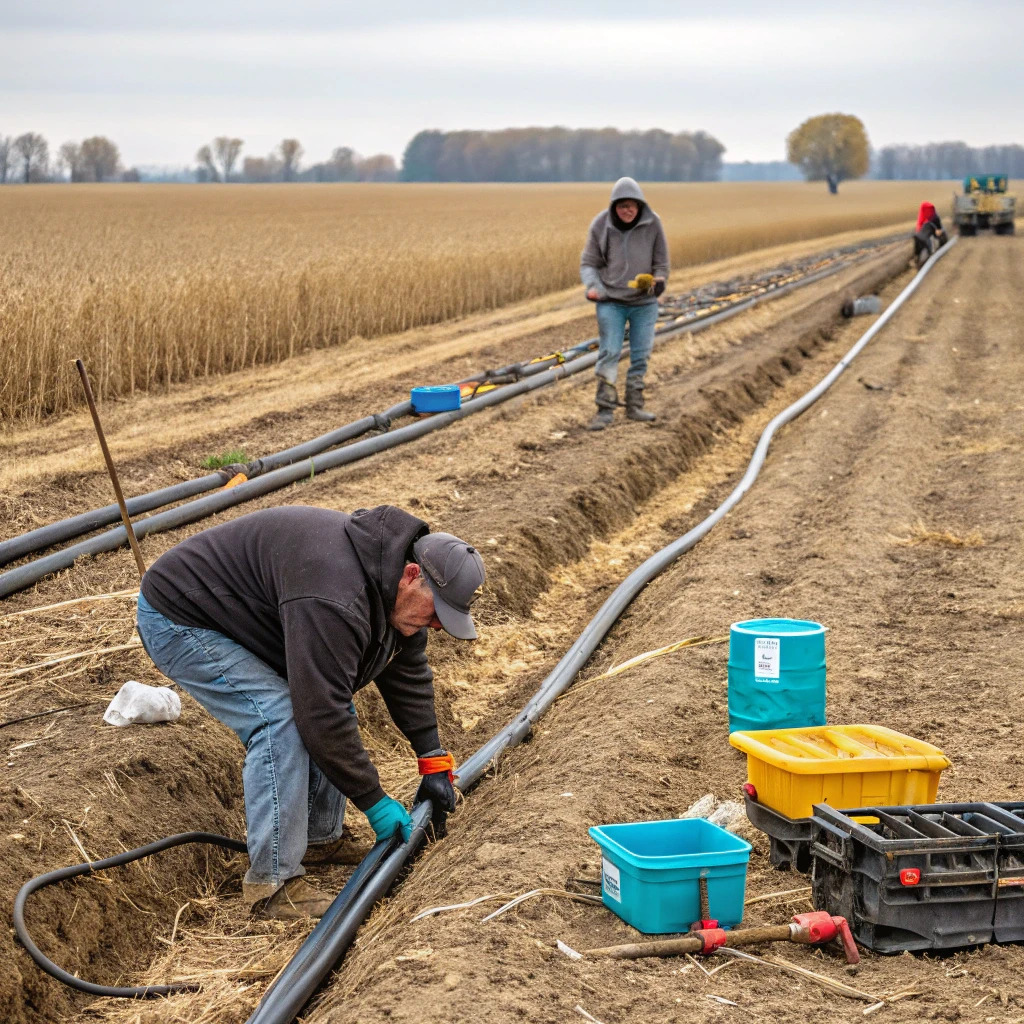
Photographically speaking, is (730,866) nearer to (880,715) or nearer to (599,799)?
(599,799)

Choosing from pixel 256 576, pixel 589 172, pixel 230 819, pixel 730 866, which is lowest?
pixel 230 819

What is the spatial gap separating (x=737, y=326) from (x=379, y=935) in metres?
14.5

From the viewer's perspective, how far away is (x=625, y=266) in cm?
984

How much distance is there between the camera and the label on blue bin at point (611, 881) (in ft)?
11.2

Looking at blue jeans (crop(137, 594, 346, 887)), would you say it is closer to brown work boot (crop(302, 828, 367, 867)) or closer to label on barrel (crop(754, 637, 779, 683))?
brown work boot (crop(302, 828, 367, 867))

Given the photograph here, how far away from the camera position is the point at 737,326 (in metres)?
17.0

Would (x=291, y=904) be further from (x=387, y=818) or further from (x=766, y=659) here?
(x=766, y=659)

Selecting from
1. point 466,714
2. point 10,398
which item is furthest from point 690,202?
point 466,714

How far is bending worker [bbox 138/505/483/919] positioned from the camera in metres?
3.52

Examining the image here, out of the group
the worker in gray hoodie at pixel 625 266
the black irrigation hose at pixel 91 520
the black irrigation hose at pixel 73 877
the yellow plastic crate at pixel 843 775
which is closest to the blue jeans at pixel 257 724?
the black irrigation hose at pixel 73 877

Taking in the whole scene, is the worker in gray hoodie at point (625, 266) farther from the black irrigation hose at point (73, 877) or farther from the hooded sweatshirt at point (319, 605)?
the black irrigation hose at point (73, 877)

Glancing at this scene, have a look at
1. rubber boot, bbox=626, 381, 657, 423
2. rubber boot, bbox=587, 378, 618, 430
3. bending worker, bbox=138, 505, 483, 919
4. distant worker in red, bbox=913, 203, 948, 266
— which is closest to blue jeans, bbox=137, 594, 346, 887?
bending worker, bbox=138, 505, 483, 919

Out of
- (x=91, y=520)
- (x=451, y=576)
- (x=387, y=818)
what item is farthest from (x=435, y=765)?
(x=91, y=520)

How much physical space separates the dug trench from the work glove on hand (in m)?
0.11
